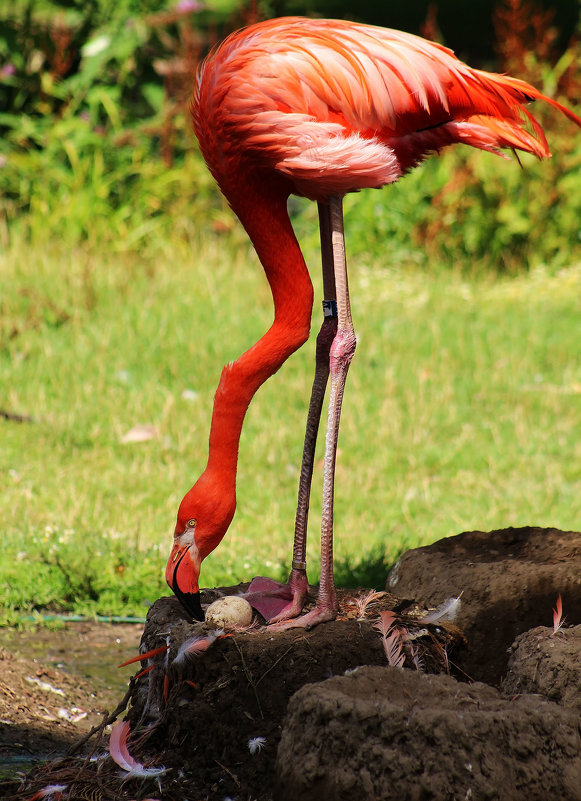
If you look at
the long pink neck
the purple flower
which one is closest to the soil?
the long pink neck

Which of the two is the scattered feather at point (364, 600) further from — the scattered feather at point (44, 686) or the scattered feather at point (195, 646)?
the scattered feather at point (44, 686)

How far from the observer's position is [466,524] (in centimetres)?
546

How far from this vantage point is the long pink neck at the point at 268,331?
337 cm

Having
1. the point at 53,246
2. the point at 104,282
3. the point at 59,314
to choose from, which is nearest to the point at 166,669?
the point at 59,314

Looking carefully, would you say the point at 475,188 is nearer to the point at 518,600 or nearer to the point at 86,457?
the point at 86,457

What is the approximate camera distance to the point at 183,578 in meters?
3.29

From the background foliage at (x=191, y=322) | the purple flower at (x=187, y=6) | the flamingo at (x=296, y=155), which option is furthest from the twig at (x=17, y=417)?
the purple flower at (x=187, y=6)

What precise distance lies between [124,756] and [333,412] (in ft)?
4.02

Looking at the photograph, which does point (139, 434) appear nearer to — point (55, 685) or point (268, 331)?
point (55, 685)

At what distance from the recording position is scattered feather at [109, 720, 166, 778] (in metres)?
3.01

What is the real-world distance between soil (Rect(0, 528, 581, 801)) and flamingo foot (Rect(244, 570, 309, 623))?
145mm

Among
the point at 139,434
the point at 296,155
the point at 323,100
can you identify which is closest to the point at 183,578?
the point at 296,155

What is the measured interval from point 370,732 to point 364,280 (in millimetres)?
6908

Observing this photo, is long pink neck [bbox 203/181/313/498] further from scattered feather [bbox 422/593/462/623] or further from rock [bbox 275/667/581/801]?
rock [bbox 275/667/581/801]
